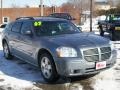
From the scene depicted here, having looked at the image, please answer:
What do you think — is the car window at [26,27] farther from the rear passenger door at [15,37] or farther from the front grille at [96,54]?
the front grille at [96,54]

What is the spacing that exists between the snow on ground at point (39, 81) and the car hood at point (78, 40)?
969 mm

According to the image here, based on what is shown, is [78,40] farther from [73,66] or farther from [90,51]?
[73,66]

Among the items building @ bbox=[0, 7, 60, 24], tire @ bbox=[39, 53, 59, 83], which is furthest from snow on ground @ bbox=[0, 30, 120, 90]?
building @ bbox=[0, 7, 60, 24]

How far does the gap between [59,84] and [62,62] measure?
729 millimetres

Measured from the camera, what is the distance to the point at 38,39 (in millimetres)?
8578

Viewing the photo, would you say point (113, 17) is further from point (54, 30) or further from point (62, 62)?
point (62, 62)

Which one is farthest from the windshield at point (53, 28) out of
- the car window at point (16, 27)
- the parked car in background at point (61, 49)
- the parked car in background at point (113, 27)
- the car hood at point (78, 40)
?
the parked car in background at point (113, 27)

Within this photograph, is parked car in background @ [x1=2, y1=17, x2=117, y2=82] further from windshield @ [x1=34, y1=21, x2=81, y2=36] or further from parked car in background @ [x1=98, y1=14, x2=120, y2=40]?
parked car in background @ [x1=98, y1=14, x2=120, y2=40]

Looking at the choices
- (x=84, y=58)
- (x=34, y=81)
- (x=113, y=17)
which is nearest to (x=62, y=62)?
(x=84, y=58)

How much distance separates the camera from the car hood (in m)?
7.78

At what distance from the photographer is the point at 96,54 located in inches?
304

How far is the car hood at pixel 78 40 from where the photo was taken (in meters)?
7.78

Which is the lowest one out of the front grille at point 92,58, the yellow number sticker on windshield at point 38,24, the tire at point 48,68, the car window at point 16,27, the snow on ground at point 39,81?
the snow on ground at point 39,81

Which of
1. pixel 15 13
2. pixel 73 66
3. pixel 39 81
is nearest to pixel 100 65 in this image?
pixel 73 66
